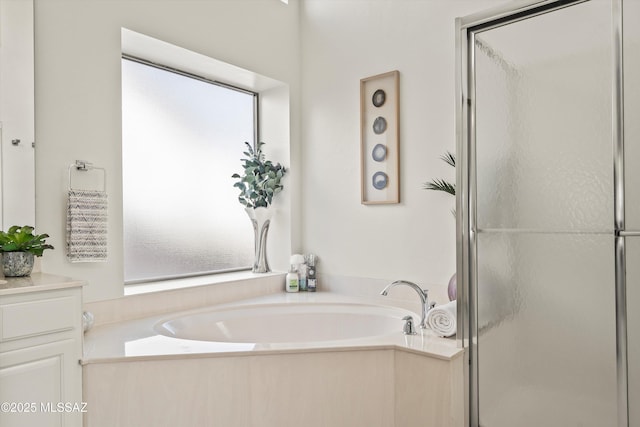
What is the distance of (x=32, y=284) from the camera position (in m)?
1.61

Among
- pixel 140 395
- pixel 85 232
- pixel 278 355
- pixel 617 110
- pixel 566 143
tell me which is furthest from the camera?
pixel 85 232

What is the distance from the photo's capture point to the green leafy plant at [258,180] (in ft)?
10.6

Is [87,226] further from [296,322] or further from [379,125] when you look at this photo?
[379,125]

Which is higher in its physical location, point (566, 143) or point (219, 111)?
point (219, 111)

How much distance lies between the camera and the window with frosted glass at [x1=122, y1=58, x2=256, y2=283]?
9.01 feet

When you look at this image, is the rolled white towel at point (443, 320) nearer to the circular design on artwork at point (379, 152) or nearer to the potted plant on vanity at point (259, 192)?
the circular design on artwork at point (379, 152)

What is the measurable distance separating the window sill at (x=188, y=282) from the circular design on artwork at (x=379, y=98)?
1.39 meters

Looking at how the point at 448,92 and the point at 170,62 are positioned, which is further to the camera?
the point at 170,62

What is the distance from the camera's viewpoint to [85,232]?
7.03ft

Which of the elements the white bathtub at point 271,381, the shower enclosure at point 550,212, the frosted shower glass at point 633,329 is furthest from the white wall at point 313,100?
the frosted shower glass at point 633,329

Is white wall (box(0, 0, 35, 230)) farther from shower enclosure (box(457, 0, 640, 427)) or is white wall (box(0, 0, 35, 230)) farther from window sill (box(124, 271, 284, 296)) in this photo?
shower enclosure (box(457, 0, 640, 427))

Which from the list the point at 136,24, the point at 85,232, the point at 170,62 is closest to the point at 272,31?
the point at 170,62

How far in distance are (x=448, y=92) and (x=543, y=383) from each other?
1642mm

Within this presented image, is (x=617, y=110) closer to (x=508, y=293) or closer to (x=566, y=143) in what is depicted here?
(x=566, y=143)
